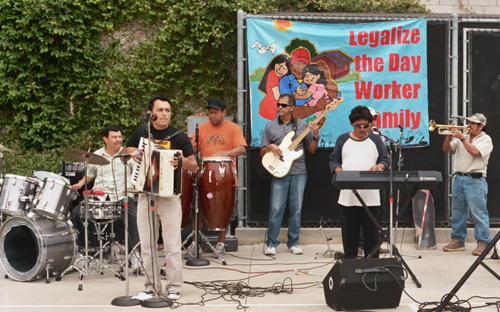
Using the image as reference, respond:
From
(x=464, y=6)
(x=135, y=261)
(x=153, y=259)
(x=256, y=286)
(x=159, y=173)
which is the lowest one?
(x=256, y=286)

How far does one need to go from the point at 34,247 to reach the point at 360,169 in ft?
13.8

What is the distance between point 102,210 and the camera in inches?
275

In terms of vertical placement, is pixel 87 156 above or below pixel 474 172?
above

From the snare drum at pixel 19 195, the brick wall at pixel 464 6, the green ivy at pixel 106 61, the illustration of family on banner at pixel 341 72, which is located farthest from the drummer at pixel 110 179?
the brick wall at pixel 464 6

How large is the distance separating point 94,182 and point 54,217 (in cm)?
121

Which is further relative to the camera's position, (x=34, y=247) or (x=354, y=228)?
(x=34, y=247)

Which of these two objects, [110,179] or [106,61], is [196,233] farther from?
[106,61]

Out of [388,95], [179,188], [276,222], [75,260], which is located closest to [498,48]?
[388,95]

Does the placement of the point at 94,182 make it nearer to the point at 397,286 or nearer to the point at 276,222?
the point at 276,222

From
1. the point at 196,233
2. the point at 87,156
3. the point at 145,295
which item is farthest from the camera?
the point at 196,233

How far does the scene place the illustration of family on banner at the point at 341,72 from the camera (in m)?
9.34

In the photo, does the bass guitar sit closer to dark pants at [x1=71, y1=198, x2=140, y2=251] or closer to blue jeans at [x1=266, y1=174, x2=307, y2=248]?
blue jeans at [x1=266, y1=174, x2=307, y2=248]

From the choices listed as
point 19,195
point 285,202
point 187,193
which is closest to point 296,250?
point 285,202

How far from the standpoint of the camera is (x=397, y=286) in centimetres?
545
